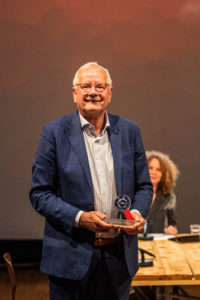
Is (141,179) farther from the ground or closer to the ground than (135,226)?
farther from the ground

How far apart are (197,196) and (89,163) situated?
12.7 ft

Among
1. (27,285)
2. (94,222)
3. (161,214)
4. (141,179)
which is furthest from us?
(27,285)

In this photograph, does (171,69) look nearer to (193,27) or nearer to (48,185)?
(193,27)

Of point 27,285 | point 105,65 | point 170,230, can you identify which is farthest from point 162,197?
point 105,65

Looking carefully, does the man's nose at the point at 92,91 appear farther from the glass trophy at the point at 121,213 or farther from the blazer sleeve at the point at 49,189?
the glass trophy at the point at 121,213

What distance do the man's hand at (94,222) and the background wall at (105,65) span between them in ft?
11.9

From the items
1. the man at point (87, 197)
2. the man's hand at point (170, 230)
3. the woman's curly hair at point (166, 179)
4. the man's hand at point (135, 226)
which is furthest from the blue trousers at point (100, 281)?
the woman's curly hair at point (166, 179)

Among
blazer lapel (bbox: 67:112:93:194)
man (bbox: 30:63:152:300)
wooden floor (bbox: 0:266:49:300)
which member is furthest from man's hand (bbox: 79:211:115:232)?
wooden floor (bbox: 0:266:49:300)

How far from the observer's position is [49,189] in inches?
64.1

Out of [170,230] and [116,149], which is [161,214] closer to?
[170,230]

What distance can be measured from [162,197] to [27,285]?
6.23ft

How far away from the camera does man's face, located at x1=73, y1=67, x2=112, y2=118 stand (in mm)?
1673

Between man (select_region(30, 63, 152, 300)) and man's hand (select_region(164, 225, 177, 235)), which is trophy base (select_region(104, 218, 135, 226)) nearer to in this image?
man (select_region(30, 63, 152, 300))

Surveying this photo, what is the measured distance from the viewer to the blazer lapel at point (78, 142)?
5.28ft
